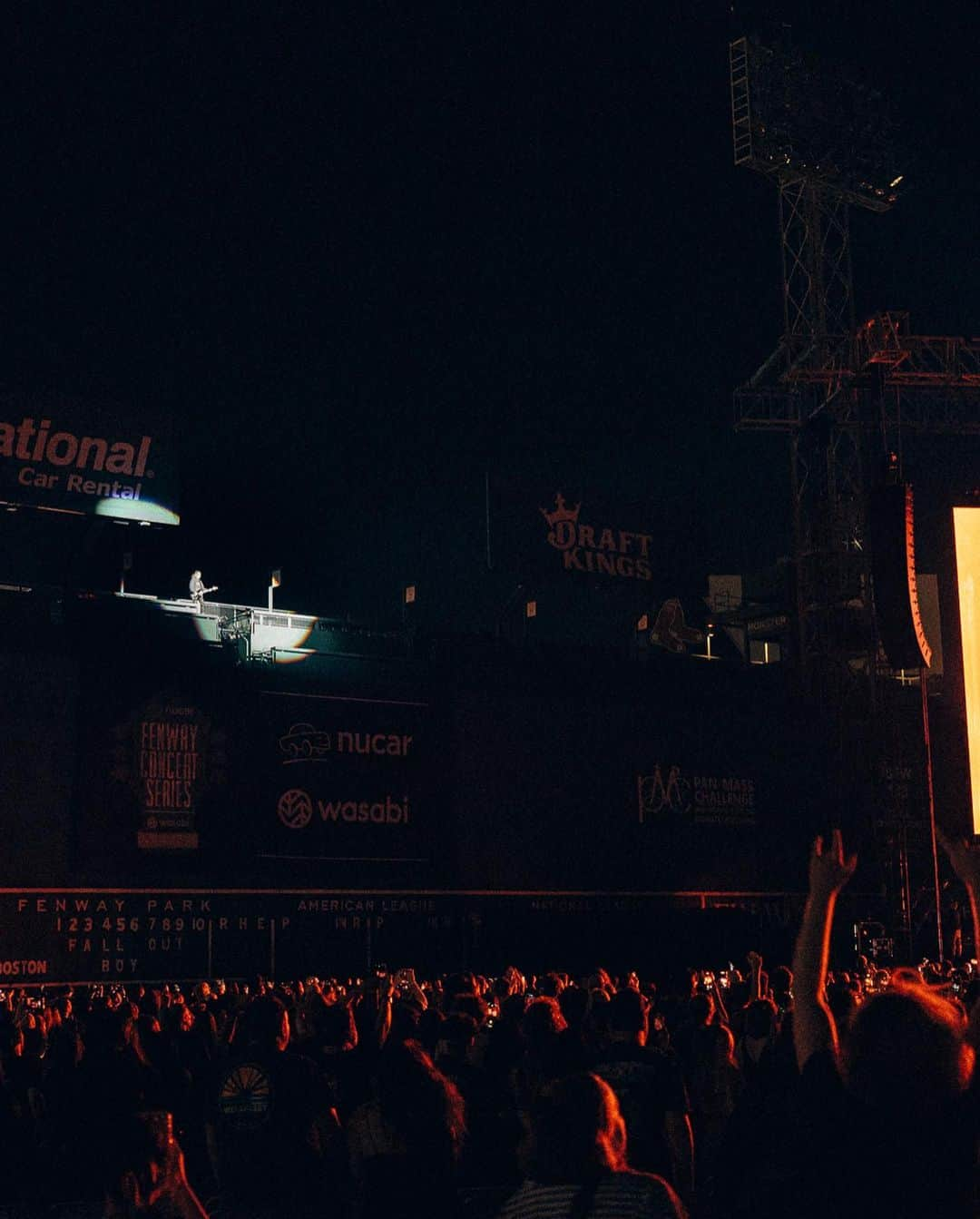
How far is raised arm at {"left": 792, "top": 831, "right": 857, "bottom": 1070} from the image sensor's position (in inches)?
172

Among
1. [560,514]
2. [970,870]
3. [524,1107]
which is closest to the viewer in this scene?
[970,870]

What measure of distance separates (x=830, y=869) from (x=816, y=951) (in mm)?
231

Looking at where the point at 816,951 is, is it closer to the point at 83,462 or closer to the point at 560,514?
the point at 83,462

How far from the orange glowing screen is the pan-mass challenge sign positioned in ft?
53.5

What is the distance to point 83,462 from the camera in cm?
3381

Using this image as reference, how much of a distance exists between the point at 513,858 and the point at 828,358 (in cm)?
1340

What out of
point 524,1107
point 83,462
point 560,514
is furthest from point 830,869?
point 560,514

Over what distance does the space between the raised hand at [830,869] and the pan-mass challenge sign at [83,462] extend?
1203 inches

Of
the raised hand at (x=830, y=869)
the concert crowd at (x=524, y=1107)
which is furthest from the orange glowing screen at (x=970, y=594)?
the raised hand at (x=830, y=869)

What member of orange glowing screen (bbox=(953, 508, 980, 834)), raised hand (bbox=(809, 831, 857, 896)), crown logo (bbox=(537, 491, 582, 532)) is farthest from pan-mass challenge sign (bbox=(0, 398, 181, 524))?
raised hand (bbox=(809, 831, 857, 896))

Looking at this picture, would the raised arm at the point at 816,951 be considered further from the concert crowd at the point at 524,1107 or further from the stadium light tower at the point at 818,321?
the stadium light tower at the point at 818,321

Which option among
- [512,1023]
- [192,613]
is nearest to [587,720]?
[192,613]

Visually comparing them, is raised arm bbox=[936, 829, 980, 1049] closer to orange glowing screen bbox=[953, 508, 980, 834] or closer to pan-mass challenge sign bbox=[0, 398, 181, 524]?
orange glowing screen bbox=[953, 508, 980, 834]

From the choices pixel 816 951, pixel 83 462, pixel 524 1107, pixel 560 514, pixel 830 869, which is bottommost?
pixel 524 1107
